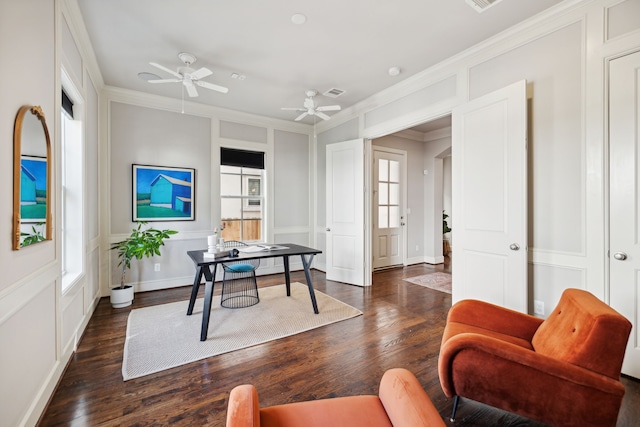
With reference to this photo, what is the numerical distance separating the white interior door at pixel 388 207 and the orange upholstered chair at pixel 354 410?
4.52 metres

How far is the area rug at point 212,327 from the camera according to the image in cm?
233

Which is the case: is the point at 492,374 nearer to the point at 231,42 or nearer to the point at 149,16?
the point at 231,42

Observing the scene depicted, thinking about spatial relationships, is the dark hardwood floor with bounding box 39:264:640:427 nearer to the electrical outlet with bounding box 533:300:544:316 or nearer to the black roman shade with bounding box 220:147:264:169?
the electrical outlet with bounding box 533:300:544:316

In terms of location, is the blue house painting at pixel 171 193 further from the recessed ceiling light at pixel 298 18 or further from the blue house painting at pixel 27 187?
the recessed ceiling light at pixel 298 18

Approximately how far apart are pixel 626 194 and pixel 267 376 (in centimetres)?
288

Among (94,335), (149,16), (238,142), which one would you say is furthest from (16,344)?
(238,142)

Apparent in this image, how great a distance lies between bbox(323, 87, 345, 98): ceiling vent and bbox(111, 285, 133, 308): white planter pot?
3.70m

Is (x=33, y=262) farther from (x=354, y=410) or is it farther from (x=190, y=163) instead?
(x=190, y=163)

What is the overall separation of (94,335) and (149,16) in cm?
296

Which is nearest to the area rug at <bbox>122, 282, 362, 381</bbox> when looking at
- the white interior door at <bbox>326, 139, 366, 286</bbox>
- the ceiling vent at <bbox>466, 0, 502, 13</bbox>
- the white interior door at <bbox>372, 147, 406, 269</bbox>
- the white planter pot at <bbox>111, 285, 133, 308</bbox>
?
the white planter pot at <bbox>111, 285, 133, 308</bbox>

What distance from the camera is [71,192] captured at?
2.73 metres

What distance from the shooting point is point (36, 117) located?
1.64 meters

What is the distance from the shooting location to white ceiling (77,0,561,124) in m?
2.37

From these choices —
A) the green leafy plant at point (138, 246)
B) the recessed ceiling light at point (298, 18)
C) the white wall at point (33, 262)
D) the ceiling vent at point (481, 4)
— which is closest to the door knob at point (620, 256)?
the ceiling vent at point (481, 4)
